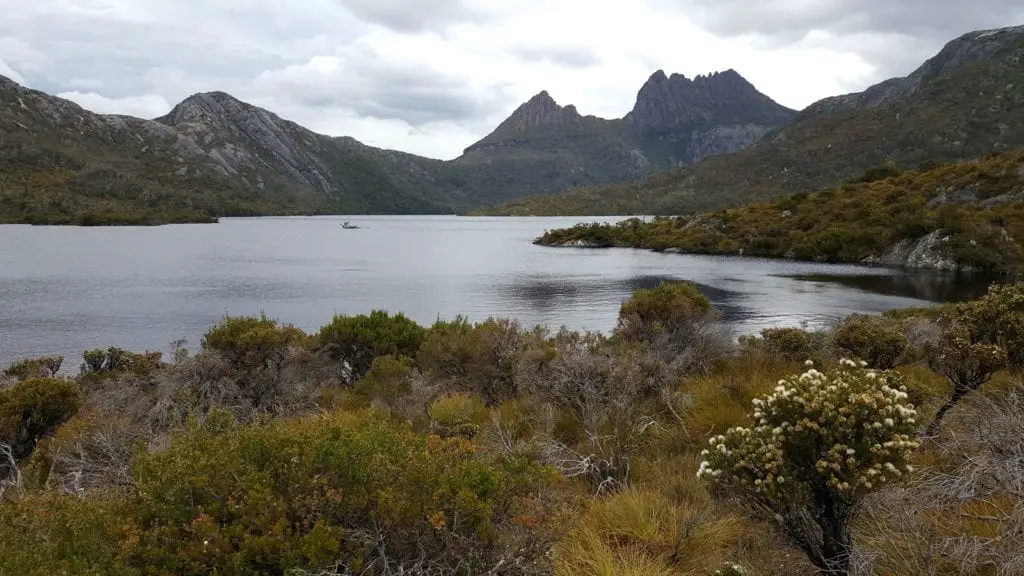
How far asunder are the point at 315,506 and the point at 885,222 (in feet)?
236

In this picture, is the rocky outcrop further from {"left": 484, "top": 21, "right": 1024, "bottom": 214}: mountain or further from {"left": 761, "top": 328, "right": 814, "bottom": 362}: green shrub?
{"left": 484, "top": 21, "right": 1024, "bottom": 214}: mountain

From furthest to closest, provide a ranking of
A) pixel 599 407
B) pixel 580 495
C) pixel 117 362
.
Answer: pixel 117 362 → pixel 599 407 → pixel 580 495

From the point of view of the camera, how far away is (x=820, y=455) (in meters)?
4.52

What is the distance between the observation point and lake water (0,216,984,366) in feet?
104

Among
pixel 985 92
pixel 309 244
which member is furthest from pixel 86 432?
pixel 985 92

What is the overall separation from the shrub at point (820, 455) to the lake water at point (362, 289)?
2530 cm

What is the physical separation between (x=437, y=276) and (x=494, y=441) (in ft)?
154

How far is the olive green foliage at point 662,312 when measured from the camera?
1462 cm

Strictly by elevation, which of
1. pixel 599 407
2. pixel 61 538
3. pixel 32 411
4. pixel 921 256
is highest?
pixel 921 256

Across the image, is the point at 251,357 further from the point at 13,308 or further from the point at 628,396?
the point at 13,308

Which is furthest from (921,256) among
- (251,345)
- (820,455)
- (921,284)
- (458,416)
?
(820,455)

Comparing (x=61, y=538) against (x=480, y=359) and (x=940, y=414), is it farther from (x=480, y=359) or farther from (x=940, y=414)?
(x=480, y=359)

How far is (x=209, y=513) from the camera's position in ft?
13.2

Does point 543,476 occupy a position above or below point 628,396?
above
